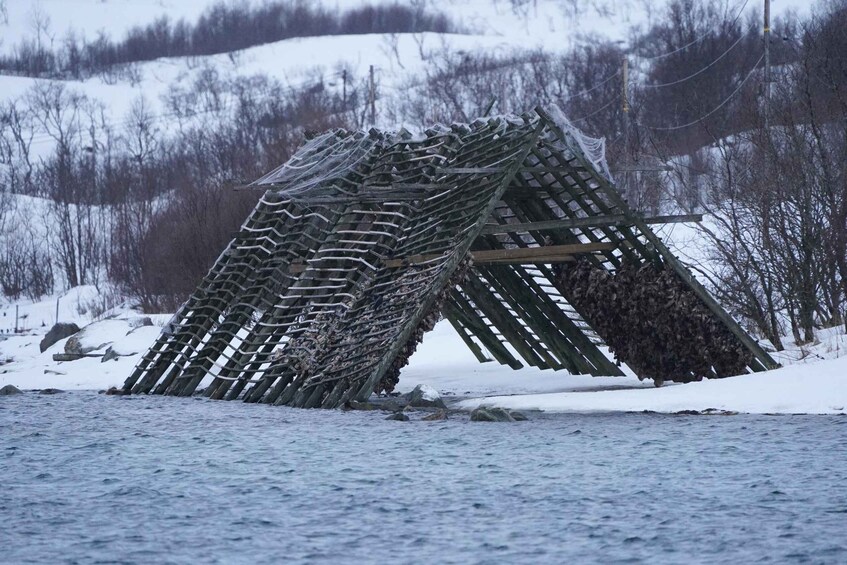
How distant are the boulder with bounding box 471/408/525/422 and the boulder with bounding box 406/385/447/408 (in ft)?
4.52

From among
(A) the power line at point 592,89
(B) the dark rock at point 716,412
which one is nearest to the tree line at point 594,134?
(A) the power line at point 592,89

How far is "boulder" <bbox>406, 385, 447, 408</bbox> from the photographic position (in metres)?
12.9

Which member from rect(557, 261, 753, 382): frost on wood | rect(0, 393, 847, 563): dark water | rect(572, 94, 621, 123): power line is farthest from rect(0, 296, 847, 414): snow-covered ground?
rect(572, 94, 621, 123): power line

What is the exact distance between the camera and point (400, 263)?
12.9 meters

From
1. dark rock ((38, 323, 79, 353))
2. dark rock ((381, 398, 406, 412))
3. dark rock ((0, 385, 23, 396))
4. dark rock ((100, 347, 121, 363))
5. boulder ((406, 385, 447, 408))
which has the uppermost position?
dark rock ((381, 398, 406, 412))

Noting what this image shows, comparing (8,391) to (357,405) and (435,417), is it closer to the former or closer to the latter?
(357,405)

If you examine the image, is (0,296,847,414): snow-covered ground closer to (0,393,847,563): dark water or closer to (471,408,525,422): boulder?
(0,393,847,563): dark water

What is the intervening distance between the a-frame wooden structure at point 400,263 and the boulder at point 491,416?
111 cm

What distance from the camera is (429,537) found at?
650cm

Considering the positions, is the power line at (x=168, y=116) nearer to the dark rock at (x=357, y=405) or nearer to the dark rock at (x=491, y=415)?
the dark rock at (x=357, y=405)

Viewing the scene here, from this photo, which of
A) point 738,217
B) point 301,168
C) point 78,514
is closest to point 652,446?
point 78,514

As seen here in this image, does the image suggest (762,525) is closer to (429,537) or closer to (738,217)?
(429,537)

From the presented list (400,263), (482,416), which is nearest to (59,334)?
(400,263)

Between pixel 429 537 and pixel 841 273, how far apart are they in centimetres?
1089
